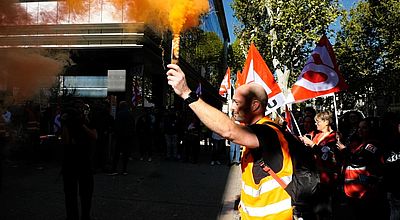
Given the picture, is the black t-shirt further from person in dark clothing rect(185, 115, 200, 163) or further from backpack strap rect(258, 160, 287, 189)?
person in dark clothing rect(185, 115, 200, 163)

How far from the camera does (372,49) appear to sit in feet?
103

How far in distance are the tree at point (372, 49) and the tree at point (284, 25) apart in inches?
353

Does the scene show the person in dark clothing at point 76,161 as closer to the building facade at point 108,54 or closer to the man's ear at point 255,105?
the man's ear at point 255,105

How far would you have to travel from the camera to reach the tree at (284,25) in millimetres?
20391

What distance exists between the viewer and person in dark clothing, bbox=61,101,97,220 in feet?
18.5

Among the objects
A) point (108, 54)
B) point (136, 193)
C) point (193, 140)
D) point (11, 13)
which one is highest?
point (108, 54)

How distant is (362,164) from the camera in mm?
5316

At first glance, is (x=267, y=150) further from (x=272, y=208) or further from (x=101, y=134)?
(x=101, y=134)

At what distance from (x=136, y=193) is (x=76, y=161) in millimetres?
2921

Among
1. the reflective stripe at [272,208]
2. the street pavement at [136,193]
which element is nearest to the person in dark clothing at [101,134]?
the street pavement at [136,193]

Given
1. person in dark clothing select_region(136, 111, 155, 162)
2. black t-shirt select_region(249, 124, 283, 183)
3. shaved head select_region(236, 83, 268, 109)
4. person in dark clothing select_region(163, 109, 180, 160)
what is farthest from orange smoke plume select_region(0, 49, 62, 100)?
person in dark clothing select_region(136, 111, 155, 162)

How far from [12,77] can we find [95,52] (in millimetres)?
10817

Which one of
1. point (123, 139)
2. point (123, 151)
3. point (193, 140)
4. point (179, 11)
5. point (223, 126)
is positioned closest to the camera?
point (223, 126)

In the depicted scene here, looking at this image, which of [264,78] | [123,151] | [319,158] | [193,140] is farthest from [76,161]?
[193,140]
